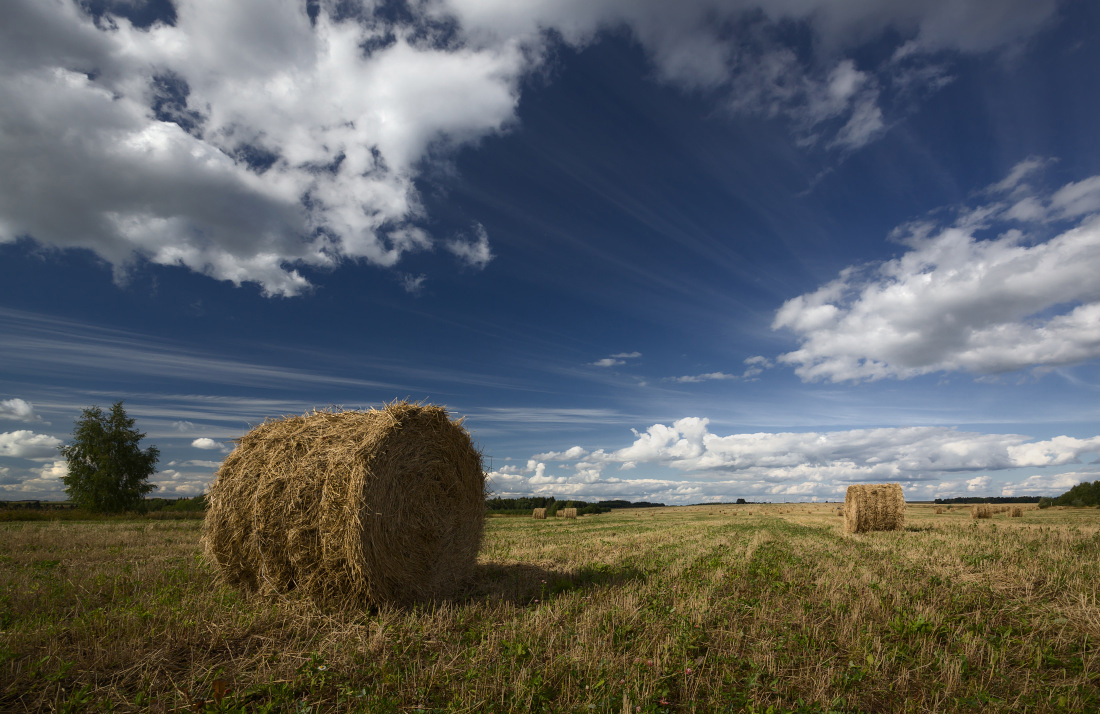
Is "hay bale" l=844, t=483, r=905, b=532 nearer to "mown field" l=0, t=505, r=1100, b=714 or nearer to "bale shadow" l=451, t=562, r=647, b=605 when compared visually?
"mown field" l=0, t=505, r=1100, b=714

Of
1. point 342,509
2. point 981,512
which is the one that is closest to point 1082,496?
point 981,512

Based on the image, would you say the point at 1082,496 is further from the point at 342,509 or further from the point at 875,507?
the point at 342,509

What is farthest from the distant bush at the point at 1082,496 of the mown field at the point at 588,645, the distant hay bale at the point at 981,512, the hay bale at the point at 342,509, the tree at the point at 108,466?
the tree at the point at 108,466

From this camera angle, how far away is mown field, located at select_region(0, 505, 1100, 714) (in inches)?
170

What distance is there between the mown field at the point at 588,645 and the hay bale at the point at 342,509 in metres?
0.47

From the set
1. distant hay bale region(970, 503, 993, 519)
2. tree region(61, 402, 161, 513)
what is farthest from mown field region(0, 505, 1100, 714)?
tree region(61, 402, 161, 513)

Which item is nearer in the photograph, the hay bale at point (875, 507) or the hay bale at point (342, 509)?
the hay bale at point (342, 509)

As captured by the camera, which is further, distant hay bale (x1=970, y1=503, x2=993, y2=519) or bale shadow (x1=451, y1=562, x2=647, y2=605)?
distant hay bale (x1=970, y1=503, x2=993, y2=519)

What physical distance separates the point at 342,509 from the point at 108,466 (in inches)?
1870

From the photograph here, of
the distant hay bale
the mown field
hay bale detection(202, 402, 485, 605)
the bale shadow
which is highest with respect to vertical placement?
hay bale detection(202, 402, 485, 605)

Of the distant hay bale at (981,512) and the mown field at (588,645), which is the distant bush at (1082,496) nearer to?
the distant hay bale at (981,512)

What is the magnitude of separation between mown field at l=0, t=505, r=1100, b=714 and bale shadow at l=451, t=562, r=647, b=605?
3.0 inches

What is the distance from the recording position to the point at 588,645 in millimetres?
5266

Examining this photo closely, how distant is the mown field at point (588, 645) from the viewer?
4324 millimetres
